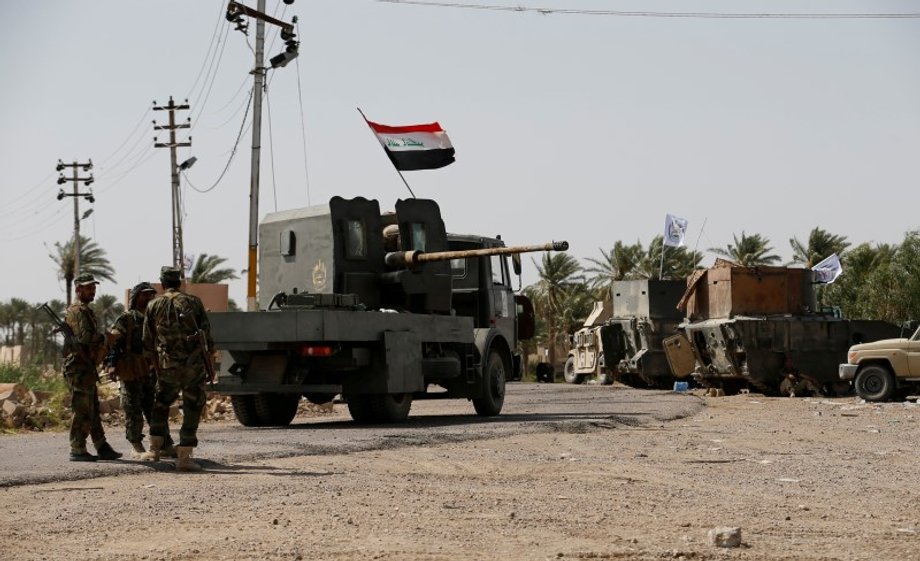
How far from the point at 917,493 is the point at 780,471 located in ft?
5.64

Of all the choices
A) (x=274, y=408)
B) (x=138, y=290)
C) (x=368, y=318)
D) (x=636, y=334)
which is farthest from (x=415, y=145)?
(x=138, y=290)

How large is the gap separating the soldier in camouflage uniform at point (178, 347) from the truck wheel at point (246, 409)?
625 centimetres

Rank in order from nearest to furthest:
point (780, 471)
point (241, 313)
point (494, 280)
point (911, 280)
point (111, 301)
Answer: point (780, 471) < point (241, 313) < point (494, 280) < point (911, 280) < point (111, 301)

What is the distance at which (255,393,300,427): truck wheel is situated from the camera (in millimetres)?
18406

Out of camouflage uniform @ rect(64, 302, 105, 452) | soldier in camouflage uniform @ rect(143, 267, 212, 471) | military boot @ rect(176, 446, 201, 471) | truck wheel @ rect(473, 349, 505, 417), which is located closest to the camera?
military boot @ rect(176, 446, 201, 471)

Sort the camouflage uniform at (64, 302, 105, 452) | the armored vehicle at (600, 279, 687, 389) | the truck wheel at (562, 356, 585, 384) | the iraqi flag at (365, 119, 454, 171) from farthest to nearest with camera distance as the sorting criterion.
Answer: the truck wheel at (562, 356, 585, 384)
the armored vehicle at (600, 279, 687, 389)
the iraqi flag at (365, 119, 454, 171)
the camouflage uniform at (64, 302, 105, 452)

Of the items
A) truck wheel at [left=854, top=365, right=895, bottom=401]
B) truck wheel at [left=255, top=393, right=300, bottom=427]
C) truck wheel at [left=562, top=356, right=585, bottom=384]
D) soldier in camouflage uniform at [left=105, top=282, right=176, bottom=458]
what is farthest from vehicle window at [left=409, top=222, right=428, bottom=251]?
truck wheel at [left=562, top=356, right=585, bottom=384]

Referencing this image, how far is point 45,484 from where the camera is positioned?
1067cm

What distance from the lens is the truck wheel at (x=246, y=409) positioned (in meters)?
18.3

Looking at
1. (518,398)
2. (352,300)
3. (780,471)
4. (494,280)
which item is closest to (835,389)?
(518,398)

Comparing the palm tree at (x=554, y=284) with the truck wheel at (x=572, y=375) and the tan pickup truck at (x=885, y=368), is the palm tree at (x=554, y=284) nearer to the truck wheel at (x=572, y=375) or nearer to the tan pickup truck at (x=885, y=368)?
the truck wheel at (x=572, y=375)

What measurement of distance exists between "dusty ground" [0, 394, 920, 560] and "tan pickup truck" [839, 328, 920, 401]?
10701 mm

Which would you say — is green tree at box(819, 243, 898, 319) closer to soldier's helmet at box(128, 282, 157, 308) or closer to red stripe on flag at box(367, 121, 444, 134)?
red stripe on flag at box(367, 121, 444, 134)

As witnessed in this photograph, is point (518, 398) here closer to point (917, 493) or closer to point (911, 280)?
point (917, 493)
